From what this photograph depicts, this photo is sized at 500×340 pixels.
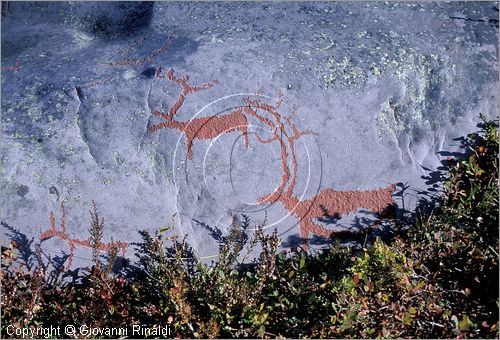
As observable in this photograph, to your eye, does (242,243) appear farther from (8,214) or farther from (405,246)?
(8,214)

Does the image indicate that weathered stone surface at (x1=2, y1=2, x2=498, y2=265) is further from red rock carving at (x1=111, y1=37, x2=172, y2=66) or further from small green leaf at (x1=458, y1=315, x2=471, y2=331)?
small green leaf at (x1=458, y1=315, x2=471, y2=331)

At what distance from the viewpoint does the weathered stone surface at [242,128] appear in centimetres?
294

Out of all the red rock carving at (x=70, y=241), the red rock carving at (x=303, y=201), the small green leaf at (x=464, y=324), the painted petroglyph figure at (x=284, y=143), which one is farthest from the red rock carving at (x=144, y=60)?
the small green leaf at (x=464, y=324)

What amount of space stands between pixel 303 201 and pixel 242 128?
0.61 meters

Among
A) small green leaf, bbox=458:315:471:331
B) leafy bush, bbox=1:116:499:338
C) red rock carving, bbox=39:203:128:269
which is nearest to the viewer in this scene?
small green leaf, bbox=458:315:471:331

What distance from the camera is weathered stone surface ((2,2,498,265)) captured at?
2939 mm

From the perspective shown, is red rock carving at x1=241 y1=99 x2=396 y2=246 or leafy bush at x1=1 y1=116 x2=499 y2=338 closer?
leafy bush at x1=1 y1=116 x2=499 y2=338

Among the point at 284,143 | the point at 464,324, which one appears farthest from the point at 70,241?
the point at 464,324

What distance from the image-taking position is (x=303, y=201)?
9.95 ft

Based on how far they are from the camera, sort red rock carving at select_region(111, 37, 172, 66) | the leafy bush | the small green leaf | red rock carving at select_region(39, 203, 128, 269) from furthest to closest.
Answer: red rock carving at select_region(111, 37, 172, 66), red rock carving at select_region(39, 203, 128, 269), the leafy bush, the small green leaf

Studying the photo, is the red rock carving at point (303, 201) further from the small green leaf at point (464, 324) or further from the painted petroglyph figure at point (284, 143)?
the small green leaf at point (464, 324)

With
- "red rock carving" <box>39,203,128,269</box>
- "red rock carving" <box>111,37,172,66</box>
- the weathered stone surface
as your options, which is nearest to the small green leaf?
the weathered stone surface

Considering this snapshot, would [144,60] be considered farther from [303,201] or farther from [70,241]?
[303,201]

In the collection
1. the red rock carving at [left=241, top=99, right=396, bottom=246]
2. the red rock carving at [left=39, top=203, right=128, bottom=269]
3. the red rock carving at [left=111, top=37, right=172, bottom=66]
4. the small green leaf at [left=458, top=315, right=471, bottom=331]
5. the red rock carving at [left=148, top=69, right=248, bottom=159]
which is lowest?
the small green leaf at [left=458, top=315, right=471, bottom=331]
